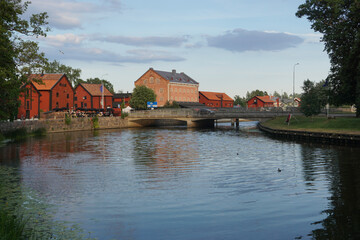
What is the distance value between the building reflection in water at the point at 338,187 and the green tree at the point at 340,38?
12.2m

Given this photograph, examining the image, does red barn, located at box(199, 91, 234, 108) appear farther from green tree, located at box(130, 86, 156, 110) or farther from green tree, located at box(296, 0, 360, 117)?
green tree, located at box(296, 0, 360, 117)

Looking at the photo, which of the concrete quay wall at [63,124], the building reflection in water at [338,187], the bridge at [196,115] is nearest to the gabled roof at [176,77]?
the bridge at [196,115]

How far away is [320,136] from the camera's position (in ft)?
171

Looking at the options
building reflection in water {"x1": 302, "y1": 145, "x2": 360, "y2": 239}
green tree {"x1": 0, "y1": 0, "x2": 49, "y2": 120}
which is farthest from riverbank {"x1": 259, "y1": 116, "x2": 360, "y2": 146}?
green tree {"x1": 0, "y1": 0, "x2": 49, "y2": 120}

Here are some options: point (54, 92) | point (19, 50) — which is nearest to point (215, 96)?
point (54, 92)

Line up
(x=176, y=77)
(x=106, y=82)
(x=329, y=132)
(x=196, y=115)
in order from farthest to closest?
(x=106, y=82)
(x=176, y=77)
(x=196, y=115)
(x=329, y=132)

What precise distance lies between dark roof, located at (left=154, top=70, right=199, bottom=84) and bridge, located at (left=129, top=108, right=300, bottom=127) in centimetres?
3405

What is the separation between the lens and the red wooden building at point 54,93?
9625cm

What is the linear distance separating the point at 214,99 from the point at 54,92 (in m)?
79.3

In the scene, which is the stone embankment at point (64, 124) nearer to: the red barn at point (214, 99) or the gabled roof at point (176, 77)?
the gabled roof at point (176, 77)

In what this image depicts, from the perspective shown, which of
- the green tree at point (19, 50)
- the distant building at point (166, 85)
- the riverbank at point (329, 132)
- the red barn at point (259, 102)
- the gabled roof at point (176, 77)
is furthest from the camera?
the red barn at point (259, 102)

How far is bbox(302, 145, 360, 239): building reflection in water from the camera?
43.7 ft

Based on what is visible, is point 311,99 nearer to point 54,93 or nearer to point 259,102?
point 54,93

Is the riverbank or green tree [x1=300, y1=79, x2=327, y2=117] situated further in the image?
green tree [x1=300, y1=79, x2=327, y2=117]
